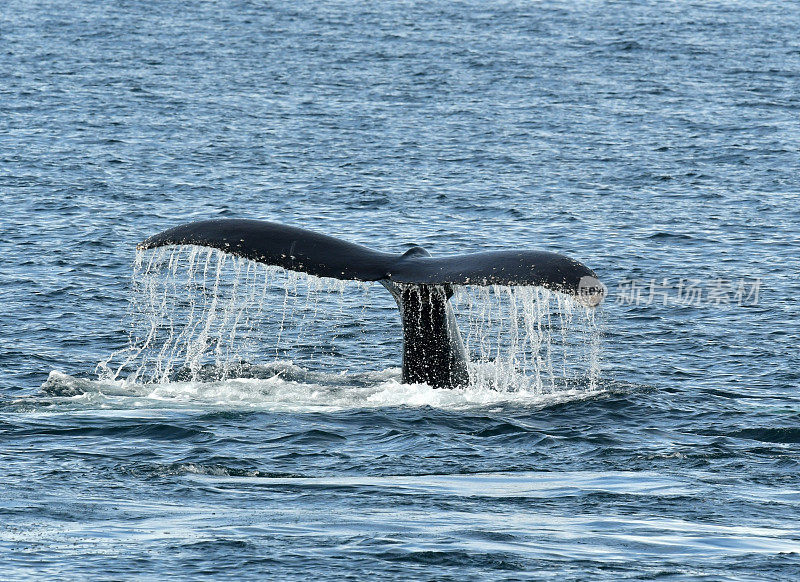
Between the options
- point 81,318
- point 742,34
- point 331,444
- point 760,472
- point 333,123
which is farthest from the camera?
point 742,34

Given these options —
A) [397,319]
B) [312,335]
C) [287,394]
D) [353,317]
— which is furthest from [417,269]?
[353,317]

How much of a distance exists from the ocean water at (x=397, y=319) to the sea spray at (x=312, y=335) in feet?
0.38

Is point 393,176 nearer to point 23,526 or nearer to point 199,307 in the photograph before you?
point 199,307

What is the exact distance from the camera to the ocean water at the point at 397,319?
30.3ft

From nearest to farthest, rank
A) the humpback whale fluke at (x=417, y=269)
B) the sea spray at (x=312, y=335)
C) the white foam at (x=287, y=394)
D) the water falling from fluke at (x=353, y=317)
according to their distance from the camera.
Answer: the humpback whale fluke at (x=417, y=269) < the water falling from fluke at (x=353, y=317) < the white foam at (x=287, y=394) < the sea spray at (x=312, y=335)

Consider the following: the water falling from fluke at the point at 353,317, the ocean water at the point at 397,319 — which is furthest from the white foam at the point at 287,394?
the water falling from fluke at the point at 353,317

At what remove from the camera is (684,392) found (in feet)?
46.2

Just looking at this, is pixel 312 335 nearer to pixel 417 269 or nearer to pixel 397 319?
pixel 397 319

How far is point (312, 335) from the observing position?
1725 cm

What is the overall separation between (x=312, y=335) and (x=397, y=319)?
4.66 ft

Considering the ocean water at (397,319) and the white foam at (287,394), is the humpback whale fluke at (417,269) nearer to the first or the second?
the white foam at (287,394)

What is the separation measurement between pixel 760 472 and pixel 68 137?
23.2m

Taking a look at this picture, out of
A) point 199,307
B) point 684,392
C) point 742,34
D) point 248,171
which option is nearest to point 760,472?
point 684,392

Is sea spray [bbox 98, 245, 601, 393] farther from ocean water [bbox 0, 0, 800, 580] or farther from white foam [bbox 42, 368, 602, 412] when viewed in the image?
white foam [bbox 42, 368, 602, 412]
